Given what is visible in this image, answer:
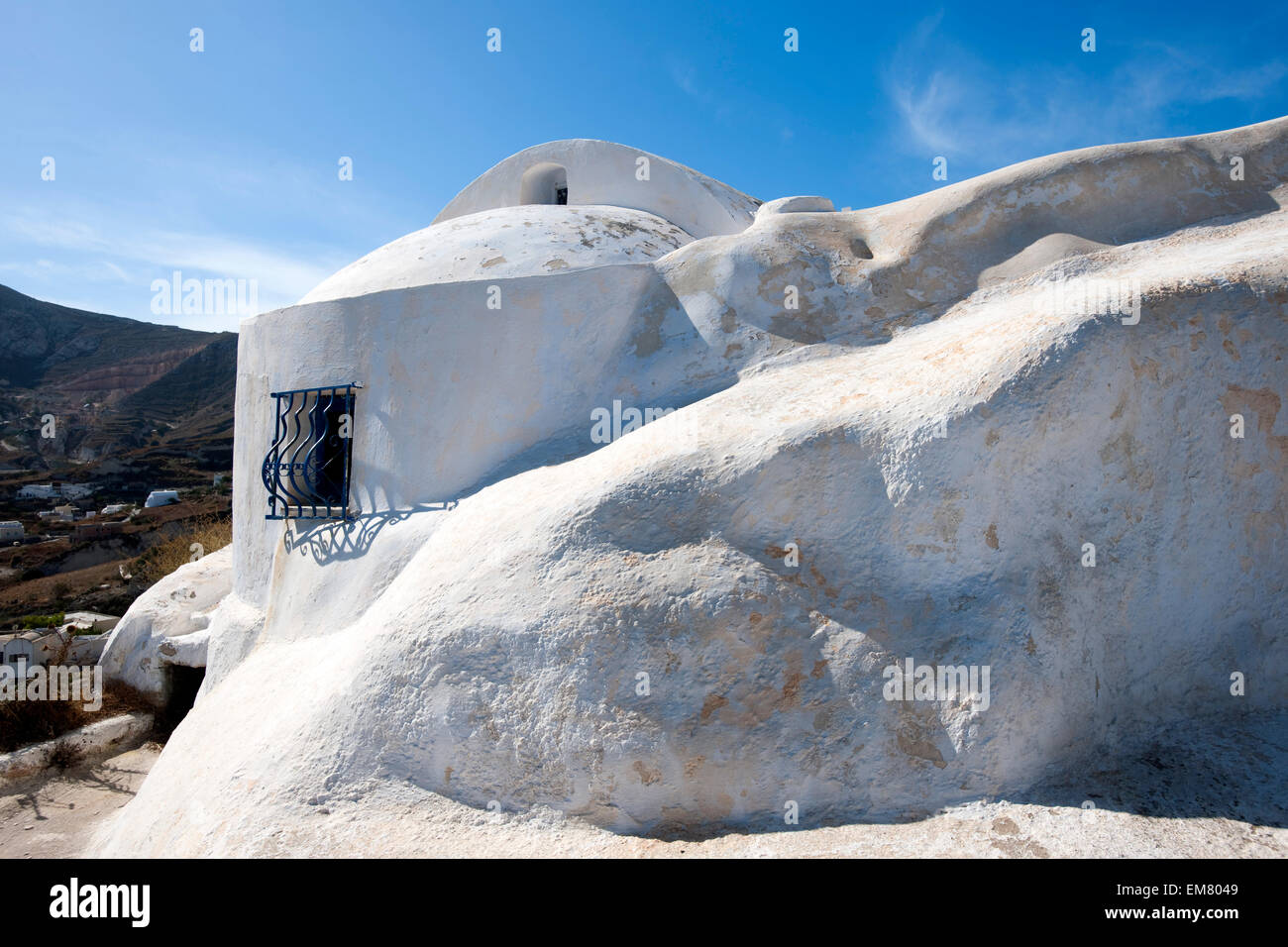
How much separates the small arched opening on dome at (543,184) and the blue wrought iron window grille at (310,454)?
4.73 m

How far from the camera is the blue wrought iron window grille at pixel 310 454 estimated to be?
263 inches

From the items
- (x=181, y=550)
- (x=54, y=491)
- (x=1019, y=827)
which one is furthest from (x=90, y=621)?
(x=54, y=491)

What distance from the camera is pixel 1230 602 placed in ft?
13.2

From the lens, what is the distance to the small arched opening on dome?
1031 cm

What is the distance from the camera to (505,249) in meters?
6.96

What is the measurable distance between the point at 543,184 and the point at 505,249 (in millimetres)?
4182

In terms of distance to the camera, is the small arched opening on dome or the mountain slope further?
the mountain slope

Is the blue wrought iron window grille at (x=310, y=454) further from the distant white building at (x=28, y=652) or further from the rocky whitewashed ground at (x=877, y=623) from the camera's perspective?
the distant white building at (x=28, y=652)

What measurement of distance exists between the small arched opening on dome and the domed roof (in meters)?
2.33

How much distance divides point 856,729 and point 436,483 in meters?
3.86

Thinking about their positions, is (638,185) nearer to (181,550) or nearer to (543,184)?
(543,184)

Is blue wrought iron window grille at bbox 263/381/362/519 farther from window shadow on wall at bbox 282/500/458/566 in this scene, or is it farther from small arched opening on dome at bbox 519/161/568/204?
small arched opening on dome at bbox 519/161/568/204

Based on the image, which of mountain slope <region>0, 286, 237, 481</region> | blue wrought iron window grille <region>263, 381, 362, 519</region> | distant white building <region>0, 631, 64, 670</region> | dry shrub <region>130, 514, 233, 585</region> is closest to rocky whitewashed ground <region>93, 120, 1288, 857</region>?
blue wrought iron window grille <region>263, 381, 362, 519</region>
